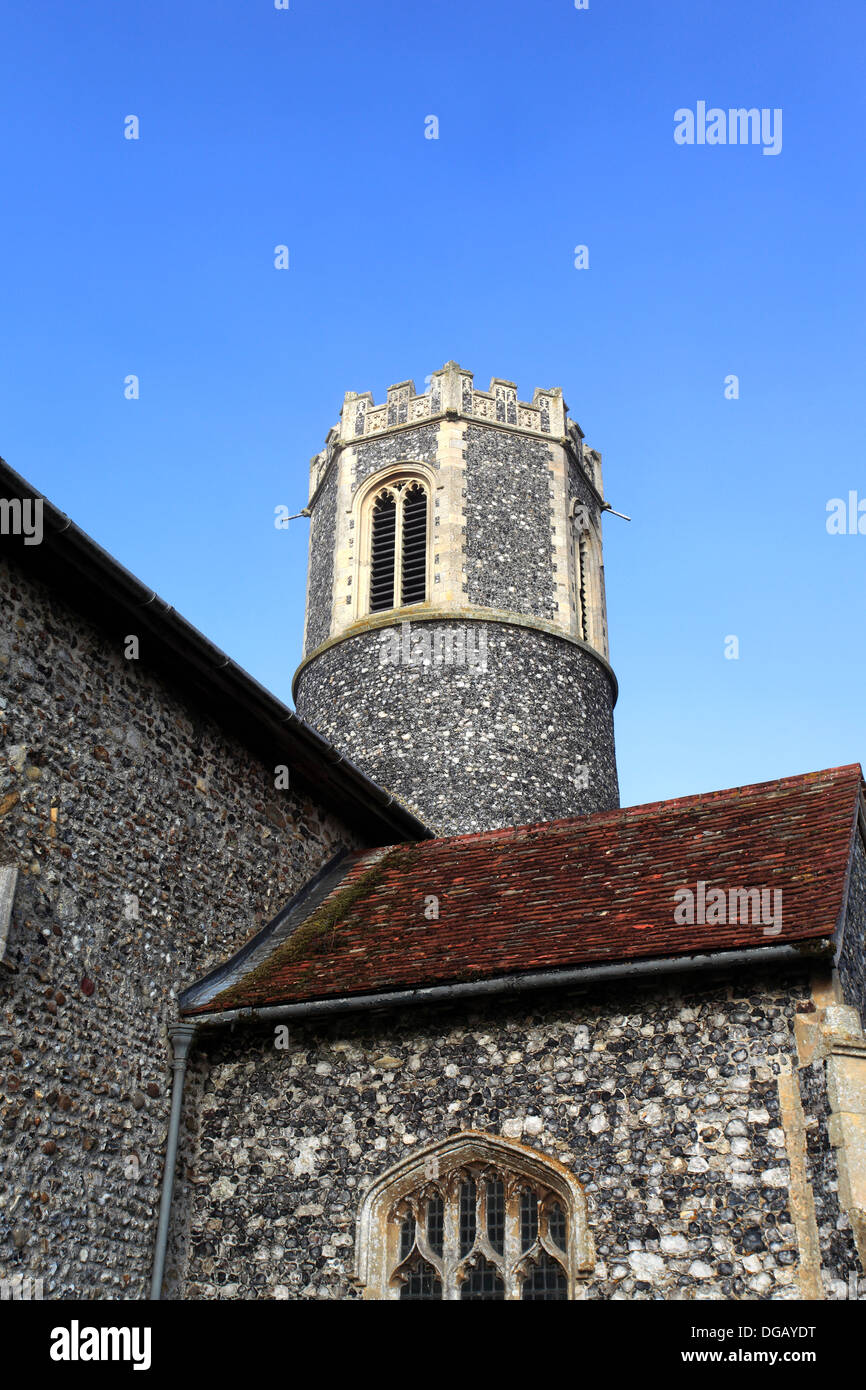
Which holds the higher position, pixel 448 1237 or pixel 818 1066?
pixel 818 1066

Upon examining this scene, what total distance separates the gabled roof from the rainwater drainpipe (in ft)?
7.71

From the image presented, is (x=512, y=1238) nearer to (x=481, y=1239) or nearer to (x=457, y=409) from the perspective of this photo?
(x=481, y=1239)

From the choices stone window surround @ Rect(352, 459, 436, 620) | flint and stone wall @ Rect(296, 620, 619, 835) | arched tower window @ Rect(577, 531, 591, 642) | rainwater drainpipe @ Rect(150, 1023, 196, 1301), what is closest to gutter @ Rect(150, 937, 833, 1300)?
rainwater drainpipe @ Rect(150, 1023, 196, 1301)

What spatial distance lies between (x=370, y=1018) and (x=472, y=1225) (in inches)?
52.6

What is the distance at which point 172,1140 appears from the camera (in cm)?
730

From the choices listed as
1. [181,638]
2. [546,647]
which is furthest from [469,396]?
[181,638]

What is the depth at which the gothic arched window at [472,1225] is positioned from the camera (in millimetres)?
6449

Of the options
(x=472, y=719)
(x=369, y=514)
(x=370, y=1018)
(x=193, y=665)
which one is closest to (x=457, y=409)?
(x=369, y=514)

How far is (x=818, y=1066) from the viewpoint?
6.10m

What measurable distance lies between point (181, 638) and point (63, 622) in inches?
33.8

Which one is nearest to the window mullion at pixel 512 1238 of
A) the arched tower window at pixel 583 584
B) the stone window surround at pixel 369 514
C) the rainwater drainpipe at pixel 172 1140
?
the rainwater drainpipe at pixel 172 1140

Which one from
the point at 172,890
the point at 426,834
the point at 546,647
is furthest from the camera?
the point at 546,647
